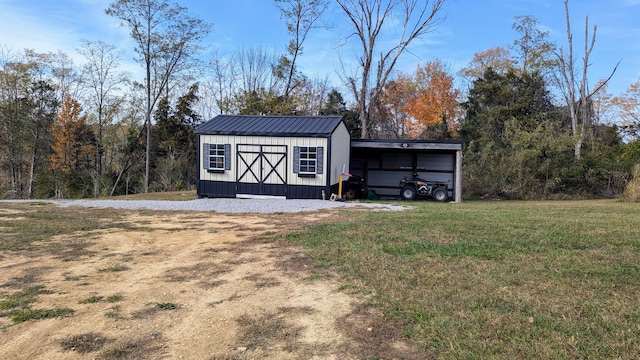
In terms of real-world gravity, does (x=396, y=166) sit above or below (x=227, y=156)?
below

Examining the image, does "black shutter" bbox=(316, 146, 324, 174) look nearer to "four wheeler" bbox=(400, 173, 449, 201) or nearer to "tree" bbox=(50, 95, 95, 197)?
"four wheeler" bbox=(400, 173, 449, 201)

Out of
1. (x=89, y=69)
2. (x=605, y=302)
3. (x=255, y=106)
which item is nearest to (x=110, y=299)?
(x=605, y=302)

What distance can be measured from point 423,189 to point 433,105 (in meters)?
15.7

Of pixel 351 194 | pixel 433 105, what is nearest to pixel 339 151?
pixel 351 194

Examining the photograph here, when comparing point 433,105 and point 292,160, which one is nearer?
point 292,160

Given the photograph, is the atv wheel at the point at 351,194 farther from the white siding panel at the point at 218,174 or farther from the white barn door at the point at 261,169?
the white siding panel at the point at 218,174

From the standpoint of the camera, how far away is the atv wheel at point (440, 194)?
16922mm

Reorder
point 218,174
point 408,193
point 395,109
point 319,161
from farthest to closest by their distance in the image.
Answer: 1. point 395,109
2. point 408,193
3. point 218,174
4. point 319,161

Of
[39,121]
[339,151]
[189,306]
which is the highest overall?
[39,121]

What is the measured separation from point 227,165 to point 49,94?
71.7 feet

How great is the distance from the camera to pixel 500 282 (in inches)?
166

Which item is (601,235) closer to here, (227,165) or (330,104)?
(227,165)

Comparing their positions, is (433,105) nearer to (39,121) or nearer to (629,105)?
(629,105)

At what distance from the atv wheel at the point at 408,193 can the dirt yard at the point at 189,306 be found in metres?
12.0
